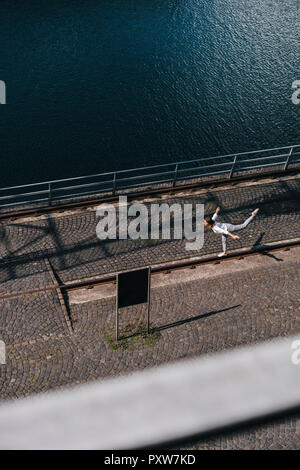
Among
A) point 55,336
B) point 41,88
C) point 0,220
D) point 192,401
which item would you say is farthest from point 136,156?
point 192,401

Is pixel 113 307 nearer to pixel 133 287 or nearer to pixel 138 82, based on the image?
pixel 133 287

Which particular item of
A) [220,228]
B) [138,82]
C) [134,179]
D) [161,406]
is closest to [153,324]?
[220,228]

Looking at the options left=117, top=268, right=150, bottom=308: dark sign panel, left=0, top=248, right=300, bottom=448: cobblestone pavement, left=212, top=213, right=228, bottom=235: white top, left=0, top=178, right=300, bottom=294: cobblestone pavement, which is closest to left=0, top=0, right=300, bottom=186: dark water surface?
left=0, top=178, right=300, bottom=294: cobblestone pavement

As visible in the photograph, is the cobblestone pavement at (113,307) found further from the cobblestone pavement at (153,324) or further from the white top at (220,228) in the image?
the white top at (220,228)

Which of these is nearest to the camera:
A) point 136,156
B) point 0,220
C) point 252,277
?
point 252,277

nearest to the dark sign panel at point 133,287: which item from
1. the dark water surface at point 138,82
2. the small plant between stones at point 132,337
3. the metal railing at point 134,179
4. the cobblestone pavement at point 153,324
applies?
the small plant between stones at point 132,337

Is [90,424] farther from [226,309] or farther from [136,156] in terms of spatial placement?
[136,156]

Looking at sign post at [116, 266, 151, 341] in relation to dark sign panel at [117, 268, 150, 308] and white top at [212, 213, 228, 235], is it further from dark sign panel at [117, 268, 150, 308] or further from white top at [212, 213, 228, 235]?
white top at [212, 213, 228, 235]
